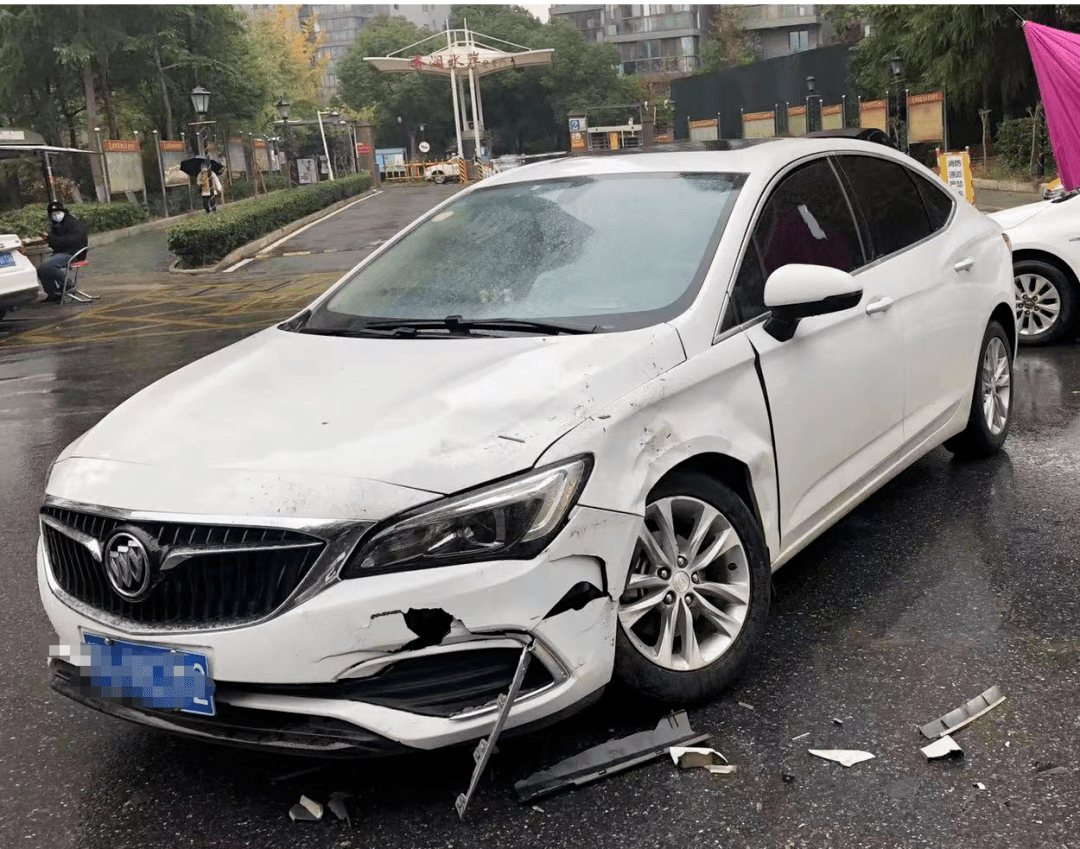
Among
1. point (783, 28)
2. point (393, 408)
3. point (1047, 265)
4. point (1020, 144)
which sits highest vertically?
point (783, 28)

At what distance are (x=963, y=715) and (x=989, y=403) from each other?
102 inches

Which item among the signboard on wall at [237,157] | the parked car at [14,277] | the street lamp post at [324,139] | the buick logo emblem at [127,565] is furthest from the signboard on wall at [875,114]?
the buick logo emblem at [127,565]

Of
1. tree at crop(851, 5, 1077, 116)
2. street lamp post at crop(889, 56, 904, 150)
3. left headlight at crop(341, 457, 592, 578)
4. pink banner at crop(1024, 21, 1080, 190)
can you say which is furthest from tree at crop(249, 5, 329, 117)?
left headlight at crop(341, 457, 592, 578)

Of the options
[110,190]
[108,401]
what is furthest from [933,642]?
[110,190]

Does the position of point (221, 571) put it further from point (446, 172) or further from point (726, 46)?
point (726, 46)

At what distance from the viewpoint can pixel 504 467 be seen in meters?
2.72

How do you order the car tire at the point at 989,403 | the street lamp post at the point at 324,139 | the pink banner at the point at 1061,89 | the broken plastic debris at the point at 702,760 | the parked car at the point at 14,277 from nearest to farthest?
the broken plastic debris at the point at 702,760 → the car tire at the point at 989,403 → the pink banner at the point at 1061,89 → the parked car at the point at 14,277 → the street lamp post at the point at 324,139

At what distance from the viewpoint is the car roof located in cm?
407

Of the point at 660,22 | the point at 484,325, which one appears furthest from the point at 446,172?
the point at 660,22

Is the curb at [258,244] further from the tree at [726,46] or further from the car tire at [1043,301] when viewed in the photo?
the tree at [726,46]

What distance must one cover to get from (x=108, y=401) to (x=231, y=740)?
6.93 m

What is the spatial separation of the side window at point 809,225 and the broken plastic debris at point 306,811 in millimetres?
2077

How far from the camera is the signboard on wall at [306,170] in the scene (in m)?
52.3

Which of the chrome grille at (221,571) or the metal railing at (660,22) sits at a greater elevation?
the metal railing at (660,22)
